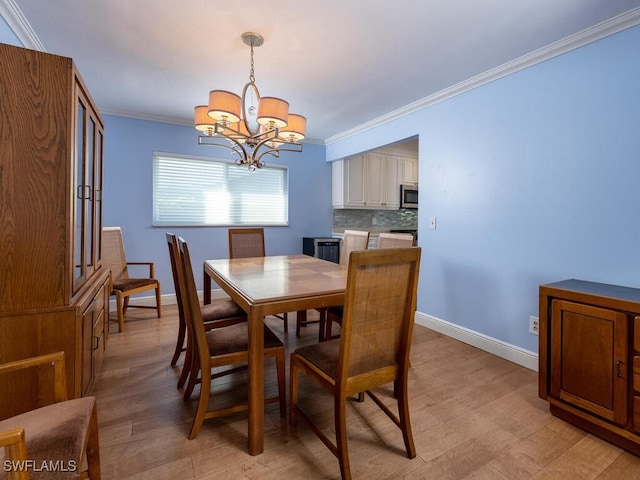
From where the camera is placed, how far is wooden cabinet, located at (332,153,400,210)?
4.72 metres

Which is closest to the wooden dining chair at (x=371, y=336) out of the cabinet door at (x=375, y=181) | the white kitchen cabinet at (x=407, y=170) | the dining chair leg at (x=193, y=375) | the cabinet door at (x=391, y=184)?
the dining chair leg at (x=193, y=375)

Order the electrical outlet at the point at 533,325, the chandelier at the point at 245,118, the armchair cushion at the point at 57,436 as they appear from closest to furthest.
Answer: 1. the armchair cushion at the point at 57,436
2. the chandelier at the point at 245,118
3. the electrical outlet at the point at 533,325

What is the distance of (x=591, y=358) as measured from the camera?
1.61 metres

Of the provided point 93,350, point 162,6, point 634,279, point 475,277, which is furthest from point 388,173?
point 93,350

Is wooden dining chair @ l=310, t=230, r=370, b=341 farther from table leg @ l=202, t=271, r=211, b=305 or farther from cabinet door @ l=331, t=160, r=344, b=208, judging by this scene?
cabinet door @ l=331, t=160, r=344, b=208

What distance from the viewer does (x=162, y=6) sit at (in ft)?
5.80

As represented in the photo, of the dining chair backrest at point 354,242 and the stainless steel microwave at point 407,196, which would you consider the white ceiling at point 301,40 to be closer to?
the dining chair backrest at point 354,242

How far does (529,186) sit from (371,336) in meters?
1.86

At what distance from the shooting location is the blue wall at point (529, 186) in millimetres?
1898

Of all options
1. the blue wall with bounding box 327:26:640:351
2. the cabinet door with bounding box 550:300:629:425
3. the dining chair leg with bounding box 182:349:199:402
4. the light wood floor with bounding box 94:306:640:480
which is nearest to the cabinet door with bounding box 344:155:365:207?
the blue wall with bounding box 327:26:640:351

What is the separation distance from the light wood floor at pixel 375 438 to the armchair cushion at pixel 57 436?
1.59 feet

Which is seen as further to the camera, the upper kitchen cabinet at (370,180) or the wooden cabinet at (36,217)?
the upper kitchen cabinet at (370,180)

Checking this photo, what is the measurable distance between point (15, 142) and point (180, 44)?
1314mm

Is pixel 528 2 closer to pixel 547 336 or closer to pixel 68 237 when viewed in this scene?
pixel 547 336
